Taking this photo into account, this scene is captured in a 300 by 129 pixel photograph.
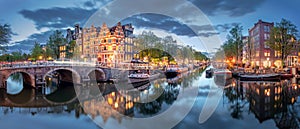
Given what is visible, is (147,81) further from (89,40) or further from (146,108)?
(89,40)

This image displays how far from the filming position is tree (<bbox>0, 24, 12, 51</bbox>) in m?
37.6

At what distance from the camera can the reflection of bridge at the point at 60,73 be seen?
31109 mm

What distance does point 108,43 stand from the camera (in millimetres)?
67875

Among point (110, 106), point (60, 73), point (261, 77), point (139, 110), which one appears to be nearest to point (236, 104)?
point (139, 110)

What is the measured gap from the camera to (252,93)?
1128 inches

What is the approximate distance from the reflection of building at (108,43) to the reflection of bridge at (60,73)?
77.3ft

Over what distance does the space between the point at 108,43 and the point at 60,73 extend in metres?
25.9

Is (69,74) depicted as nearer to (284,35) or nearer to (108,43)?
(108,43)

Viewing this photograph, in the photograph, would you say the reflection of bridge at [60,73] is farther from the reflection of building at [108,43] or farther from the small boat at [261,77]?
the small boat at [261,77]

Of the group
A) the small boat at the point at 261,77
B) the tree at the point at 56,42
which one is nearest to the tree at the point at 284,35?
the small boat at the point at 261,77

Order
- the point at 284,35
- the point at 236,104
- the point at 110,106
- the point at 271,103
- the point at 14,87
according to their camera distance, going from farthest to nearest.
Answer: the point at 284,35
the point at 14,87
the point at 110,106
the point at 236,104
the point at 271,103

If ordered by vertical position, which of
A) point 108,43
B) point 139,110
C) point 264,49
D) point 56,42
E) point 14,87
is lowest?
point 139,110

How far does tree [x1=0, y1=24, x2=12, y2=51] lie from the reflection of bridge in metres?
6.53

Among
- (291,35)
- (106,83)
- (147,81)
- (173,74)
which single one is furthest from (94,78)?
(291,35)
